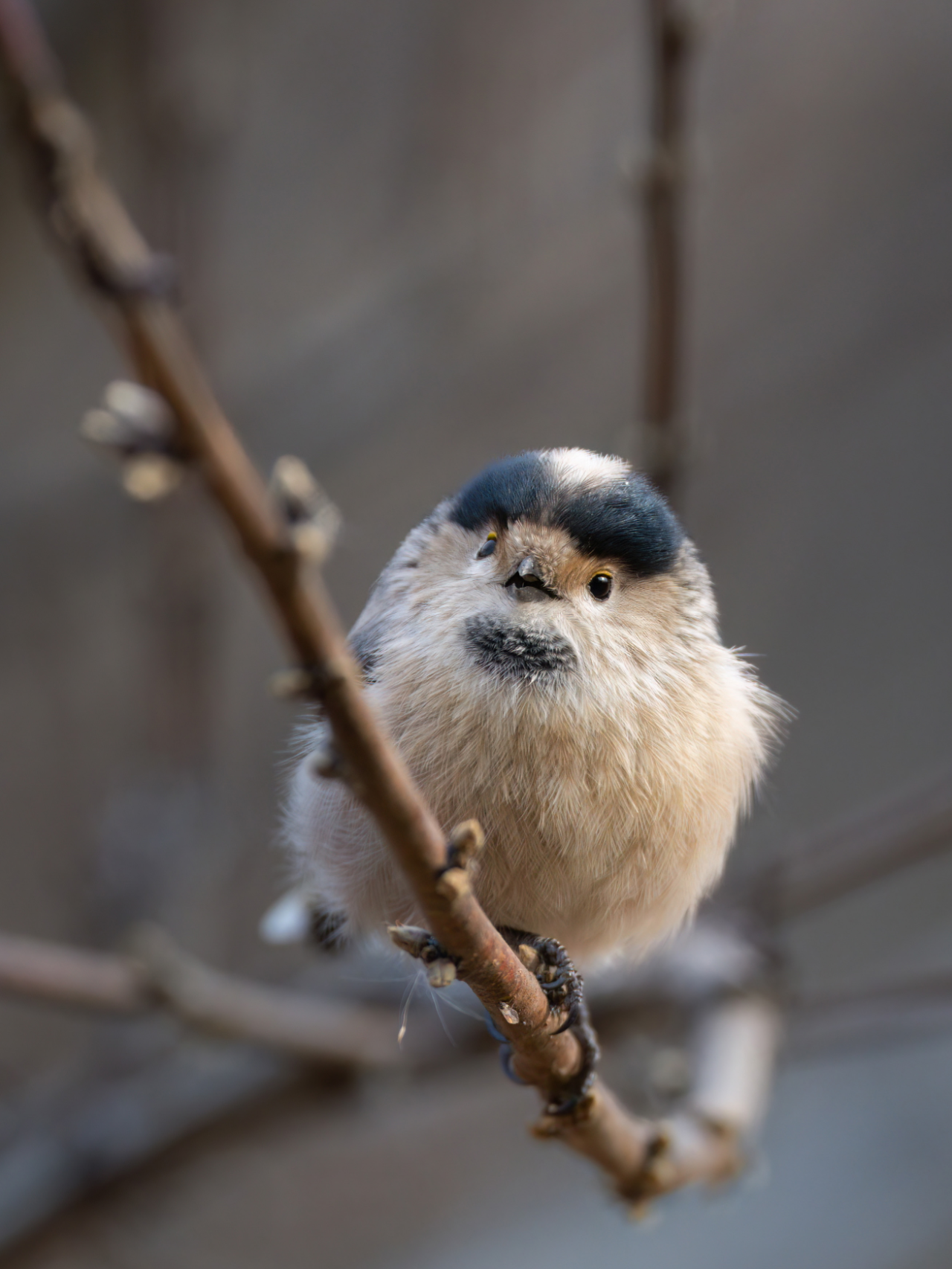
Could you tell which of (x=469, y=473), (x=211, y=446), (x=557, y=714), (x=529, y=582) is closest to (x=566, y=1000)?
(x=557, y=714)

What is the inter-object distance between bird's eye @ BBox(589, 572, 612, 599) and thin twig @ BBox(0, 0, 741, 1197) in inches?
20.5

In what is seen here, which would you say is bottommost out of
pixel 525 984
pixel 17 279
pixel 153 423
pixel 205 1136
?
pixel 205 1136

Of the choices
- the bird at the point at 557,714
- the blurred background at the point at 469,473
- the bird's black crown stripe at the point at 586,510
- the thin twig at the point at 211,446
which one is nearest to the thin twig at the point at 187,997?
the blurred background at the point at 469,473

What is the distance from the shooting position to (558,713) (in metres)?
1.18

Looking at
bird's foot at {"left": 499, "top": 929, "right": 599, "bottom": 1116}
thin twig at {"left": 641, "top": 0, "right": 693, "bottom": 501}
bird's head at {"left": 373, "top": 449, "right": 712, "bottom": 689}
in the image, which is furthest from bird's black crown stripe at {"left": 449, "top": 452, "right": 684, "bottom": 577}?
bird's foot at {"left": 499, "top": 929, "right": 599, "bottom": 1116}

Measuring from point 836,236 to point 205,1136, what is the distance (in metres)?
3.04

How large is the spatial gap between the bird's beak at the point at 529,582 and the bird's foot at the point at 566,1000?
0.36 m

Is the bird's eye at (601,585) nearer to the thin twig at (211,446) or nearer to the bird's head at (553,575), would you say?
the bird's head at (553,575)

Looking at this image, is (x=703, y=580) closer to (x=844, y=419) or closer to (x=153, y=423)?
(x=153, y=423)

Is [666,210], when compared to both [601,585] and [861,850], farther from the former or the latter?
[861,850]

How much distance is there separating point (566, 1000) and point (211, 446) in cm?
83

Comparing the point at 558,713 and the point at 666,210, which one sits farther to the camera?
the point at 666,210

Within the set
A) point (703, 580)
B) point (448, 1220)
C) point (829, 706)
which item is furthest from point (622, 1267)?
point (703, 580)

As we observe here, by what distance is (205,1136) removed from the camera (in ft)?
7.35
